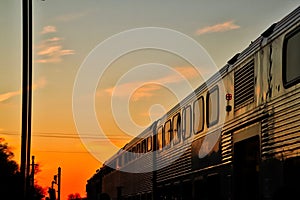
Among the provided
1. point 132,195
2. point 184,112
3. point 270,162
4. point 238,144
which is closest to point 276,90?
point 270,162

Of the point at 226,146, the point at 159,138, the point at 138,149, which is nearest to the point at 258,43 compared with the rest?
the point at 226,146

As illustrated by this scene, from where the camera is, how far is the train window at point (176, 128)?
19.5m

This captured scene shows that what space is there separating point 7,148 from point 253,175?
78.5m

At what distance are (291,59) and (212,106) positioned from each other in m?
5.35

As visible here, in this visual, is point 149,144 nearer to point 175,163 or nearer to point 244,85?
point 175,163

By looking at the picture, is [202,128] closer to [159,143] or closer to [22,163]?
[22,163]

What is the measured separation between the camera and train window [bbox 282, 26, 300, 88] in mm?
9867

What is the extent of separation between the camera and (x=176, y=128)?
19969 millimetres

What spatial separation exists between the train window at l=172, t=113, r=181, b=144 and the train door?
6447 millimetres

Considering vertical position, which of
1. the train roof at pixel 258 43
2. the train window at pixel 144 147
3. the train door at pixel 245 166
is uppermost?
the train roof at pixel 258 43

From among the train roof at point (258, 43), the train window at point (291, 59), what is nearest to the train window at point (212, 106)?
the train roof at point (258, 43)

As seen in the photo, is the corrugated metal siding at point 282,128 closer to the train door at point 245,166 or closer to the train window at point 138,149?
the train door at point 245,166

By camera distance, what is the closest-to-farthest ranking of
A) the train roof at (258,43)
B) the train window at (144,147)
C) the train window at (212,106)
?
the train roof at (258,43) < the train window at (212,106) < the train window at (144,147)

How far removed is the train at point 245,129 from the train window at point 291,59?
0.04 feet
